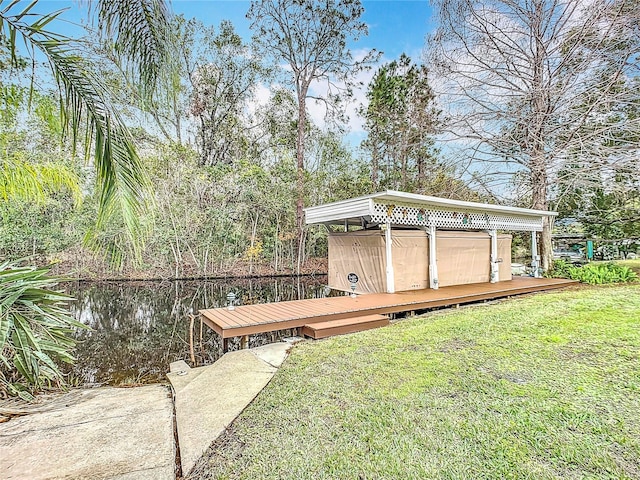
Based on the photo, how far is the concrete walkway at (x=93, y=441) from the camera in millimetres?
2076

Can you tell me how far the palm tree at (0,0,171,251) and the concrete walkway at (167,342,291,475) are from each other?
150 centimetres

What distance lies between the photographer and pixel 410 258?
788 centimetres

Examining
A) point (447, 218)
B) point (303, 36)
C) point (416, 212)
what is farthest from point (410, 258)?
point (303, 36)

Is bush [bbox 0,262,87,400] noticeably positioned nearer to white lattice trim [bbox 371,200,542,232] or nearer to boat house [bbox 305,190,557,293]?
boat house [bbox 305,190,557,293]

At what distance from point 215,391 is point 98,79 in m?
2.83

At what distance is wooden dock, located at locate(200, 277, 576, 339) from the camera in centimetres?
492

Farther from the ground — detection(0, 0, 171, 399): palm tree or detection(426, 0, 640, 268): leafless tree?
detection(426, 0, 640, 268): leafless tree

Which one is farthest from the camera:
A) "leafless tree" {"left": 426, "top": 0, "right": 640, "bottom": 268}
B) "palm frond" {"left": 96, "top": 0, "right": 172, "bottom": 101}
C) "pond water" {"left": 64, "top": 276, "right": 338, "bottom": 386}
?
"leafless tree" {"left": 426, "top": 0, "right": 640, "bottom": 268}

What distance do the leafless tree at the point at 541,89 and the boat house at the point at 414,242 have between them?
84.3 inches

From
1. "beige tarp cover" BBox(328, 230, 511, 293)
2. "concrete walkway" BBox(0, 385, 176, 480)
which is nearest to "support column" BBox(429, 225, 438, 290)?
"beige tarp cover" BBox(328, 230, 511, 293)

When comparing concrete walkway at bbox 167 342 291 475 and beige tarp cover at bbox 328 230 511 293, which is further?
beige tarp cover at bbox 328 230 511 293

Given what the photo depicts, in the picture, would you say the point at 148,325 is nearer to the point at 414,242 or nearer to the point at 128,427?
the point at 128,427

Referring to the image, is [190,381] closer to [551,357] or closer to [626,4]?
[551,357]

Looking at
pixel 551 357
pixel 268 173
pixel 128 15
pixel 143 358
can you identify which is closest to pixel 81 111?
pixel 128 15
